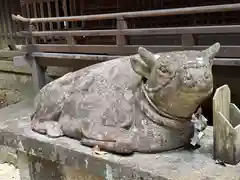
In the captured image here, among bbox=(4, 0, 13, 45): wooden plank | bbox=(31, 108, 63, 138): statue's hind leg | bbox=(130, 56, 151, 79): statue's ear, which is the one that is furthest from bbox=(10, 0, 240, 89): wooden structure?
bbox=(4, 0, 13, 45): wooden plank

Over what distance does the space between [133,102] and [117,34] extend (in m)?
0.83

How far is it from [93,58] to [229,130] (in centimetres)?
145

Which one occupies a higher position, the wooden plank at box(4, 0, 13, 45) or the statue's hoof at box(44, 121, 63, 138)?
the wooden plank at box(4, 0, 13, 45)

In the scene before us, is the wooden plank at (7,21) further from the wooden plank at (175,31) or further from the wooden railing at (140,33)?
the wooden plank at (175,31)

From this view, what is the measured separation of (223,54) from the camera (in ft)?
7.12

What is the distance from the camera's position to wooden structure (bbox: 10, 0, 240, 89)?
7.13ft

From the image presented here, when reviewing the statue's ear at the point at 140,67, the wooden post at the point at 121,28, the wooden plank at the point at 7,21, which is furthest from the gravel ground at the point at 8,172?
the wooden plank at the point at 7,21

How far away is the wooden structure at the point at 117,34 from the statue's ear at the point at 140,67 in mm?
590

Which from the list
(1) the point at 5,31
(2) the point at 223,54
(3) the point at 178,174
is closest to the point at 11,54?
(1) the point at 5,31

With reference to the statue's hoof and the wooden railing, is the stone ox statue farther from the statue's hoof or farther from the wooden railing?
the wooden railing

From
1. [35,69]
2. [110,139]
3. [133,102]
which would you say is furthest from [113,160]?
[35,69]

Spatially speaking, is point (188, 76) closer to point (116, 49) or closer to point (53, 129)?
point (53, 129)

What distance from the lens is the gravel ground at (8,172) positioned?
3.35 m

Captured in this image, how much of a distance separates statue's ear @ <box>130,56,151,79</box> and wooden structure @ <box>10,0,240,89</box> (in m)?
0.59
